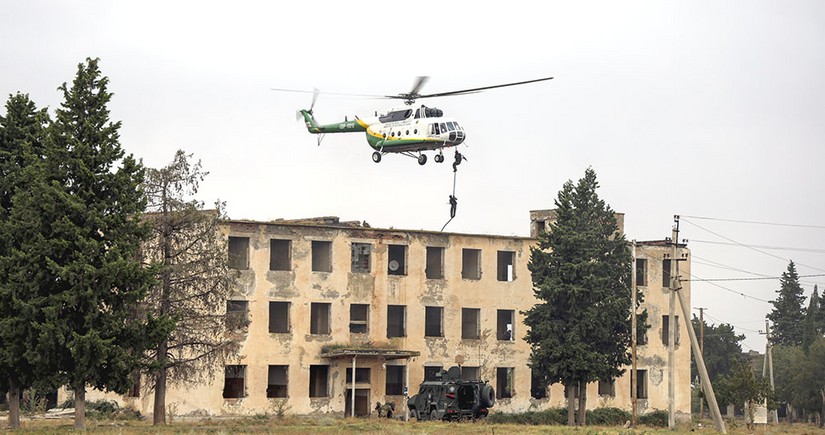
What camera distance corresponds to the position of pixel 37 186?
134ft

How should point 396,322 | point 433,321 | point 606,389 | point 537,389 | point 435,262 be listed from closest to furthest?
point 396,322
point 433,321
point 435,262
point 537,389
point 606,389

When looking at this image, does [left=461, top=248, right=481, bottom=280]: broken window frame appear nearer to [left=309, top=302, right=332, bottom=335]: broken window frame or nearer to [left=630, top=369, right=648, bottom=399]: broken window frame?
[left=309, top=302, right=332, bottom=335]: broken window frame

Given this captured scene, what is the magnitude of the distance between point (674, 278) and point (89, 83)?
25.8 metres

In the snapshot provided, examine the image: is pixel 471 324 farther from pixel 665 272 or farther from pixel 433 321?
pixel 665 272

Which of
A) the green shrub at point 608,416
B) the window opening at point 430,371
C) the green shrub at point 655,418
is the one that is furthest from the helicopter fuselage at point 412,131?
the green shrub at point 655,418

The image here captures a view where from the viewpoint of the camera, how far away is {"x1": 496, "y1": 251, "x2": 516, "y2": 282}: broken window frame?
7162cm

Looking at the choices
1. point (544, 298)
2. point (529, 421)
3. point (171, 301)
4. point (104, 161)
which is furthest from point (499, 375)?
point (104, 161)

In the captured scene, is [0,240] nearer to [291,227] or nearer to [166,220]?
[166,220]

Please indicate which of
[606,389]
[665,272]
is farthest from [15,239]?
[665,272]

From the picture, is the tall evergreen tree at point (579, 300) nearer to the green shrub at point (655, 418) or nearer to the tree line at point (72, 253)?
the green shrub at point (655, 418)

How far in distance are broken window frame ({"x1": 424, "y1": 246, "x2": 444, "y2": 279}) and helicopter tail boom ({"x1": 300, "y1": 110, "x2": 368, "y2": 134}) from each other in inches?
404

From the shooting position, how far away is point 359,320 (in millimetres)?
67500

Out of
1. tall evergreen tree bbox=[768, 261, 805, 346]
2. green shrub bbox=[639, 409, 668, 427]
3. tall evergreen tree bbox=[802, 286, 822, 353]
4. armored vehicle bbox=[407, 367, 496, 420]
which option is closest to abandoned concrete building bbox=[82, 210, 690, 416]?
green shrub bbox=[639, 409, 668, 427]

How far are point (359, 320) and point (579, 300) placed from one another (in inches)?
464
